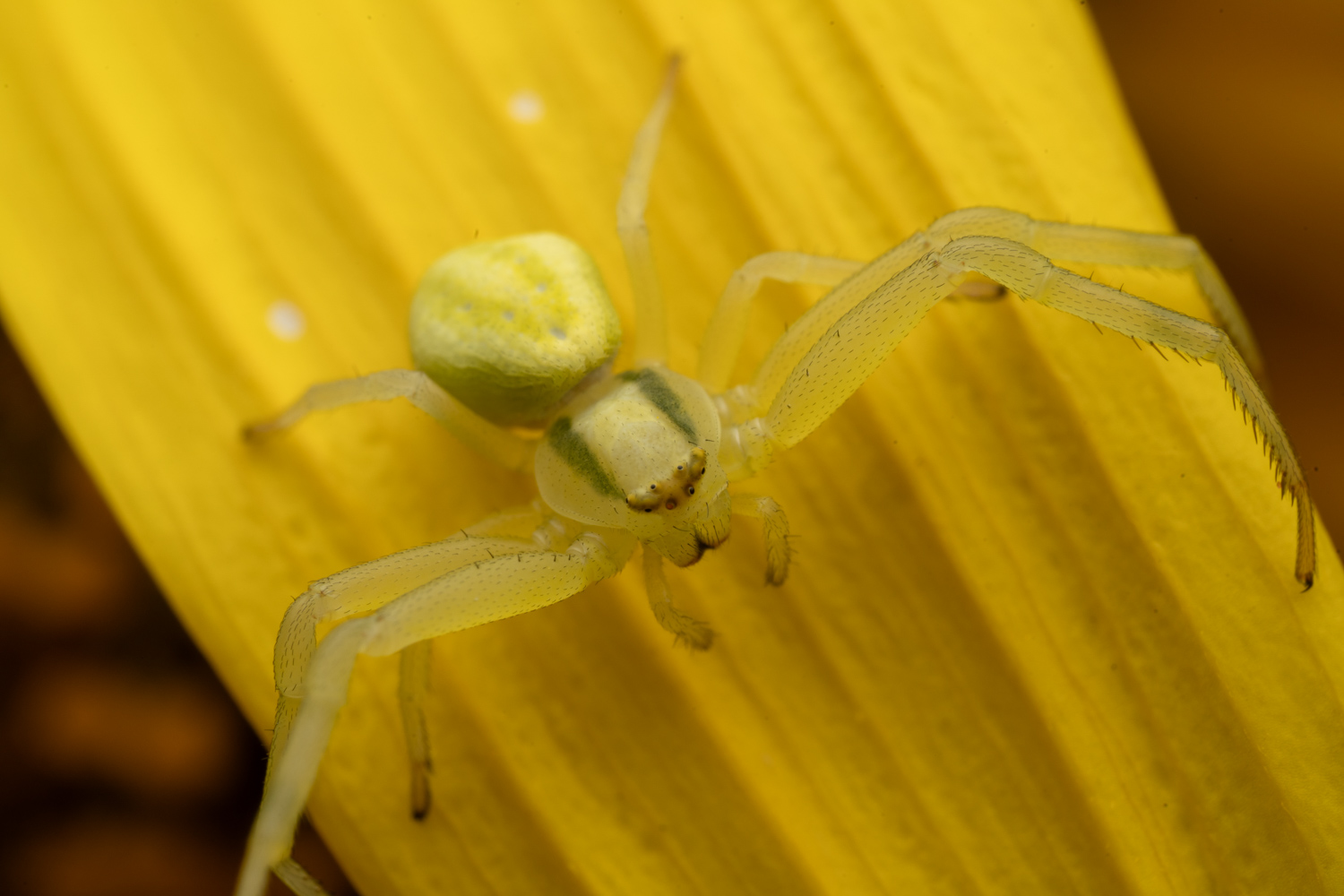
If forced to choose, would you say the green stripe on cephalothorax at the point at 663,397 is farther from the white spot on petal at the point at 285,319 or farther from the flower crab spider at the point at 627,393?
the white spot on petal at the point at 285,319

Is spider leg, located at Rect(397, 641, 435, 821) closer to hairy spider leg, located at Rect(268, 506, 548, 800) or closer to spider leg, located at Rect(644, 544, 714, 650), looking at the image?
hairy spider leg, located at Rect(268, 506, 548, 800)

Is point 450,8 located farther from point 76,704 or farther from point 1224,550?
point 1224,550

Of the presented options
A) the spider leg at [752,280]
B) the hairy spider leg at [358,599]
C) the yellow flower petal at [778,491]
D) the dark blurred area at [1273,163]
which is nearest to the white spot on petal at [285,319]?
the yellow flower petal at [778,491]

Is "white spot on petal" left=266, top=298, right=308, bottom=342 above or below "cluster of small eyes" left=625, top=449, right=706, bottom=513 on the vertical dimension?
above

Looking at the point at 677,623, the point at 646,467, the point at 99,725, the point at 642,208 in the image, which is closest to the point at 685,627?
the point at 677,623

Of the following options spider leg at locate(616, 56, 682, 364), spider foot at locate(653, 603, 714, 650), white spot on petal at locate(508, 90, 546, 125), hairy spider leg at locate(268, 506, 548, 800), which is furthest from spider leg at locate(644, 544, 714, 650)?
white spot on petal at locate(508, 90, 546, 125)

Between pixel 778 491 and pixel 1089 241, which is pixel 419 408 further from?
pixel 1089 241
